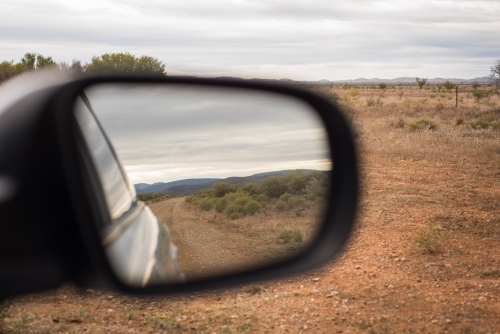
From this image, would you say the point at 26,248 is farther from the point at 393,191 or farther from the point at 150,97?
the point at 393,191

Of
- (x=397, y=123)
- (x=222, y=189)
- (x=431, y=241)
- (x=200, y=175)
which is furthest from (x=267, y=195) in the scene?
(x=397, y=123)

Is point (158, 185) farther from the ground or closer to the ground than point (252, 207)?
farther from the ground

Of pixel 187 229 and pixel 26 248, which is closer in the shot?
pixel 26 248

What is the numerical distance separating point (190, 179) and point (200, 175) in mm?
47

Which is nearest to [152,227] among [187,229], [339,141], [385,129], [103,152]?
[187,229]

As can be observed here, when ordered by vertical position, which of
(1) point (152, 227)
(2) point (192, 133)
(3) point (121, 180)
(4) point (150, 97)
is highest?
(4) point (150, 97)

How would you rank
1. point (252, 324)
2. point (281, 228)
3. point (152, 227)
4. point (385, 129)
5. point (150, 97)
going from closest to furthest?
1. point (152, 227)
2. point (150, 97)
3. point (281, 228)
4. point (252, 324)
5. point (385, 129)

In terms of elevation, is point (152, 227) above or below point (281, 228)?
above

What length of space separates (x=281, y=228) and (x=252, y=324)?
11.0 ft

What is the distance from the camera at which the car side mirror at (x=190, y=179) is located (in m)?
1.44

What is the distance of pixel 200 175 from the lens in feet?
6.29

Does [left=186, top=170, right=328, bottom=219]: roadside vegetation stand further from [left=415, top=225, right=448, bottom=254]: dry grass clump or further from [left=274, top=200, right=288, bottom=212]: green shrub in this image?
[left=415, top=225, right=448, bottom=254]: dry grass clump

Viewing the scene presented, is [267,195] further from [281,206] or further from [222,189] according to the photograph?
[222,189]

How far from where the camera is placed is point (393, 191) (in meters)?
12.3
